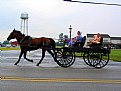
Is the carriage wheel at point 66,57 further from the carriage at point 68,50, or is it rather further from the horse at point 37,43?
the horse at point 37,43

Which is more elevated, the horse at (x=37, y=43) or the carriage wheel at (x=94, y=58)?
the horse at (x=37, y=43)

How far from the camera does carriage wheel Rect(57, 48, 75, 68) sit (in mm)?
19562

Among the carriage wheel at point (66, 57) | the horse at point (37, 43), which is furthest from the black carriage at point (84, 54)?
the horse at point (37, 43)

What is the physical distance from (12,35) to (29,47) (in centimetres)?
132

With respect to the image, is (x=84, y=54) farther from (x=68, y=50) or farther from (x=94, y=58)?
(x=68, y=50)

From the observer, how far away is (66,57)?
774 inches

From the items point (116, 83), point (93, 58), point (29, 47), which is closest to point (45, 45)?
point (29, 47)

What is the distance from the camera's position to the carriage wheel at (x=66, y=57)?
19562mm

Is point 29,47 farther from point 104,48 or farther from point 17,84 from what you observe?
point 17,84

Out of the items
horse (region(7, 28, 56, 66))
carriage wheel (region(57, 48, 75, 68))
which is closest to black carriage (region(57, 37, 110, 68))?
carriage wheel (region(57, 48, 75, 68))

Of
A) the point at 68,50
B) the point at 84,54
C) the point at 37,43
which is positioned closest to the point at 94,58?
the point at 84,54

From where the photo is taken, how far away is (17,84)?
36.3ft

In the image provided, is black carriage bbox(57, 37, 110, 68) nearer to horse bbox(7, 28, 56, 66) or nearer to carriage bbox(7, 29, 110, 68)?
carriage bbox(7, 29, 110, 68)

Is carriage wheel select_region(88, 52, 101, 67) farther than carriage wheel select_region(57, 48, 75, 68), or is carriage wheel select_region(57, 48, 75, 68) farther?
carriage wheel select_region(88, 52, 101, 67)
